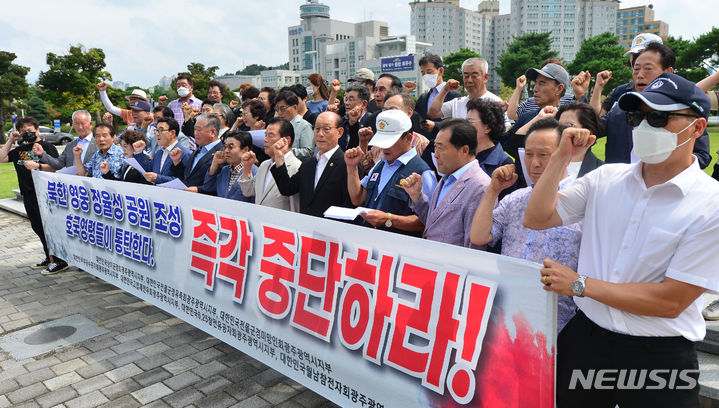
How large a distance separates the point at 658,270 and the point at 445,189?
4.79ft

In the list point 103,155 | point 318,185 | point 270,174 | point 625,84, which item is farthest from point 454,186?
point 103,155

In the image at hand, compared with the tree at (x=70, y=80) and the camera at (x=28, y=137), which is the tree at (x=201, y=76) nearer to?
the tree at (x=70, y=80)

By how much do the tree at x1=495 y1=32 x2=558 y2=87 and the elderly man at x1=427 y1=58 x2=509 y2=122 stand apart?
55.8 metres

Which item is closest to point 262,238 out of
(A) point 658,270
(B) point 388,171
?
(B) point 388,171

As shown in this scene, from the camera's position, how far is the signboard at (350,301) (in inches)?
83.1

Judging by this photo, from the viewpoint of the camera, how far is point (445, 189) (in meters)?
3.03

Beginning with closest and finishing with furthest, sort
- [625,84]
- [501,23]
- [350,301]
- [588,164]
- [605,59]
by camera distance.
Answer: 1. [588,164]
2. [350,301]
3. [625,84]
4. [605,59]
5. [501,23]

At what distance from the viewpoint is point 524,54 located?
56125 millimetres

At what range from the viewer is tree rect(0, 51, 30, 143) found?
36.4 metres

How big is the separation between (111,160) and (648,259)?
5839 mm

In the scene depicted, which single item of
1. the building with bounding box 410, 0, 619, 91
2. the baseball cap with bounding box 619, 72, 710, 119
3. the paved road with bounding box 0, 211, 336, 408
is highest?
the building with bounding box 410, 0, 619, 91

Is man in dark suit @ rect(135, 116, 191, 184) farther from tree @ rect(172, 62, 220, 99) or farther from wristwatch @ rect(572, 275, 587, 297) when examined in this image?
tree @ rect(172, 62, 220, 99)

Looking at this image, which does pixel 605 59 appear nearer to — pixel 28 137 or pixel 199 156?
pixel 199 156

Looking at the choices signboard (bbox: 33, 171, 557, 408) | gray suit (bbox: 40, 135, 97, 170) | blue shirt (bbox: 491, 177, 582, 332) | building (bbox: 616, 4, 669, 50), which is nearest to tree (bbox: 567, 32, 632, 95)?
gray suit (bbox: 40, 135, 97, 170)
